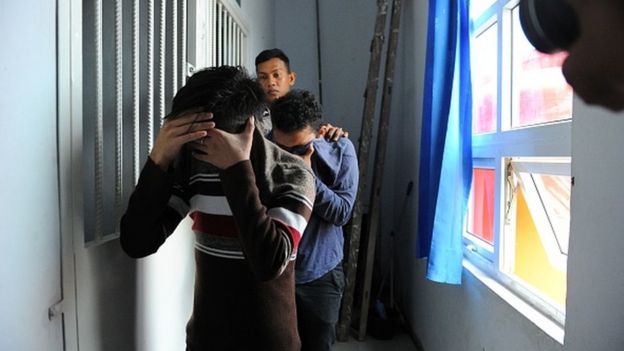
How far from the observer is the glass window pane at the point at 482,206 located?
1684 mm

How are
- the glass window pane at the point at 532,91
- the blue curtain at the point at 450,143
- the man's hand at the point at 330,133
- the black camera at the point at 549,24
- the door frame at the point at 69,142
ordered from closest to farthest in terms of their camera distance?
the black camera at the point at 549,24 < the door frame at the point at 69,142 < the glass window pane at the point at 532,91 < the man's hand at the point at 330,133 < the blue curtain at the point at 450,143

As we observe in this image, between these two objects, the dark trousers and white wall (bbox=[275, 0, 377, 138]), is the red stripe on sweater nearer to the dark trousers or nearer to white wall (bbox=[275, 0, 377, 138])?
the dark trousers

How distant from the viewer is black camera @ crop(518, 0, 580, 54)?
0.31 metres

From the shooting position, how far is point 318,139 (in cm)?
134

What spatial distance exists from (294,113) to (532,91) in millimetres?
866

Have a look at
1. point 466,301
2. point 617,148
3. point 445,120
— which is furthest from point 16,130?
point 466,301

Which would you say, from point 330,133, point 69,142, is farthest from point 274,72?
point 69,142

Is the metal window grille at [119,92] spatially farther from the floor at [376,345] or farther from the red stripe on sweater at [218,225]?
the floor at [376,345]

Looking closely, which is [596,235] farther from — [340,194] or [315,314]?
[315,314]

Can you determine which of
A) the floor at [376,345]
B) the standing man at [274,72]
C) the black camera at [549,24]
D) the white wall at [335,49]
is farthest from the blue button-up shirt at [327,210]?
the white wall at [335,49]

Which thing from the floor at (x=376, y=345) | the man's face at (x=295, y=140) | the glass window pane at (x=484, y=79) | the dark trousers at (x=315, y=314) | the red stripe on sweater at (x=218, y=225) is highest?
the glass window pane at (x=484, y=79)

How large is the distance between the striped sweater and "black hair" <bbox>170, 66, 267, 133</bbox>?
2.6 inches

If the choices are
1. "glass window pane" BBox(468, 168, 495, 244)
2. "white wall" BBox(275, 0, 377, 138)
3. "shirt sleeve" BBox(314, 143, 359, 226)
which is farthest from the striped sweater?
"white wall" BBox(275, 0, 377, 138)

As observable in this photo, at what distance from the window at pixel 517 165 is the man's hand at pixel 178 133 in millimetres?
864
